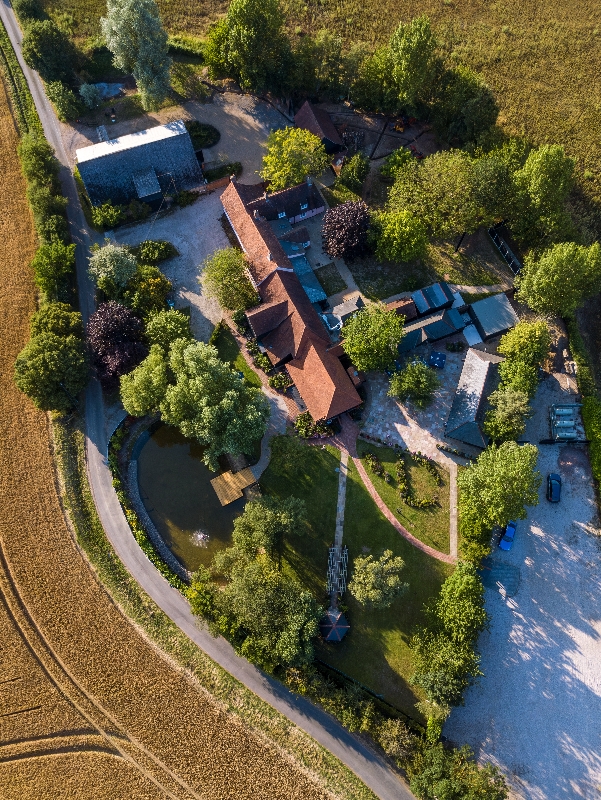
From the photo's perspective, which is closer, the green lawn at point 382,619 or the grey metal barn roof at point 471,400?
the green lawn at point 382,619

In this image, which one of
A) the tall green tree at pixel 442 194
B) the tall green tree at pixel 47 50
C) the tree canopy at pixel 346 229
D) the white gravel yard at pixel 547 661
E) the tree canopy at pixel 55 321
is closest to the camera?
the white gravel yard at pixel 547 661

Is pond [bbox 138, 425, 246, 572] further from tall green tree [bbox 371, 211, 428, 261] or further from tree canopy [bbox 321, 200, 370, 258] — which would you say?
tall green tree [bbox 371, 211, 428, 261]

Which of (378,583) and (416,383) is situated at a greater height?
(416,383)

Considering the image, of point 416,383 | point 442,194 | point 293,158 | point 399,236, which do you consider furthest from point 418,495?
point 293,158

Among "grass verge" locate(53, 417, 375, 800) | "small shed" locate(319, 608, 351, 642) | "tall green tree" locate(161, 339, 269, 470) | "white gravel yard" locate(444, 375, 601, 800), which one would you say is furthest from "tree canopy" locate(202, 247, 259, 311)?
"white gravel yard" locate(444, 375, 601, 800)

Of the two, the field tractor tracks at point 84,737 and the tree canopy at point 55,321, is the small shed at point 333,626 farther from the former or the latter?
the tree canopy at point 55,321

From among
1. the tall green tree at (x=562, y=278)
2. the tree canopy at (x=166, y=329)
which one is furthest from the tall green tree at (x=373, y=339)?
the tree canopy at (x=166, y=329)

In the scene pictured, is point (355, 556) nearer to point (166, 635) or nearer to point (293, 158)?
point (166, 635)

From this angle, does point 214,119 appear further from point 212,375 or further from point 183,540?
point 183,540
